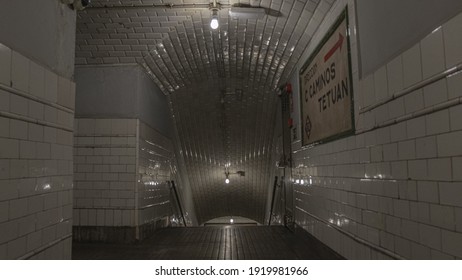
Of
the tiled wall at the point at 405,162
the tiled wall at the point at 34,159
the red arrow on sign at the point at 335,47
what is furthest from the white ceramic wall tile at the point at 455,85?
the tiled wall at the point at 34,159

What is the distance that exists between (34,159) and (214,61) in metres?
4.74

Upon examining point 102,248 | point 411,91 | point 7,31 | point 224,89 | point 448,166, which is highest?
point 224,89

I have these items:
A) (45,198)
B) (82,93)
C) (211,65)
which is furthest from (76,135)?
(45,198)

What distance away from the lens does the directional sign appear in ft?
12.7

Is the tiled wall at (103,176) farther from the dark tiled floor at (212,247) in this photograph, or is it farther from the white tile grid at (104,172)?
the dark tiled floor at (212,247)

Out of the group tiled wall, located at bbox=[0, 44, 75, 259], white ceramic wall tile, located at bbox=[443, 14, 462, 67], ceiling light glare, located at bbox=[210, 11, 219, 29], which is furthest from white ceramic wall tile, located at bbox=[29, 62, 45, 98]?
white ceramic wall tile, located at bbox=[443, 14, 462, 67]

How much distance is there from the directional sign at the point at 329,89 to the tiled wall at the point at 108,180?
2.80 meters

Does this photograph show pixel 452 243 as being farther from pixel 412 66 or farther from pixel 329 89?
pixel 329 89

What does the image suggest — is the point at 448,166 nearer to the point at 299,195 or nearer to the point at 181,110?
the point at 299,195

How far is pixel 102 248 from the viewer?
5.64 meters

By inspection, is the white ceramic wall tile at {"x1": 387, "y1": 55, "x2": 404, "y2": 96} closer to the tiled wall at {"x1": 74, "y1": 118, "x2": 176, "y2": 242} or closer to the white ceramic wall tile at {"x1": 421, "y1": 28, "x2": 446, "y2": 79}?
the white ceramic wall tile at {"x1": 421, "y1": 28, "x2": 446, "y2": 79}

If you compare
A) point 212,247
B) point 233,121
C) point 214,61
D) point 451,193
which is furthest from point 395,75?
point 233,121

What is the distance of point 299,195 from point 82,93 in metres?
4.03

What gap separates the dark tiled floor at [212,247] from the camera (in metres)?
5.06
